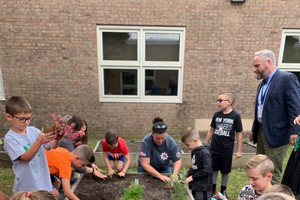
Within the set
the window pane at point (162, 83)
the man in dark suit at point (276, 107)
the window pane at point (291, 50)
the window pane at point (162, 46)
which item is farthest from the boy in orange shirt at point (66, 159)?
the window pane at point (291, 50)

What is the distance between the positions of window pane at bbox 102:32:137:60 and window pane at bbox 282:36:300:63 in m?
4.61

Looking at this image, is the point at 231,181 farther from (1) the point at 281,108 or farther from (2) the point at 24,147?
(2) the point at 24,147

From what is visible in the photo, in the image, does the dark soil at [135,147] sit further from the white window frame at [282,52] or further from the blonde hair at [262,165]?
the white window frame at [282,52]

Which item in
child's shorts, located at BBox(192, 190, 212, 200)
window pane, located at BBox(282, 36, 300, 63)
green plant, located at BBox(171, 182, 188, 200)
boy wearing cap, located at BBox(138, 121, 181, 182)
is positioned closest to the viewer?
green plant, located at BBox(171, 182, 188, 200)

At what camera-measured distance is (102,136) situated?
236 inches

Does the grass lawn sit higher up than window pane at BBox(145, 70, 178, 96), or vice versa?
window pane at BBox(145, 70, 178, 96)

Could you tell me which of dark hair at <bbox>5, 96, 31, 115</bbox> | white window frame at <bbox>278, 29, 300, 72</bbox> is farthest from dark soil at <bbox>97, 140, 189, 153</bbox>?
white window frame at <bbox>278, 29, 300, 72</bbox>

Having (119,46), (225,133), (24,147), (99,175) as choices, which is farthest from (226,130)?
(119,46)

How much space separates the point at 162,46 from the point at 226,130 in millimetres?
3451

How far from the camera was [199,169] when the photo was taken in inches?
96.7

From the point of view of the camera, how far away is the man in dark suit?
99.7 inches

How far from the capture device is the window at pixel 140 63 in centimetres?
555

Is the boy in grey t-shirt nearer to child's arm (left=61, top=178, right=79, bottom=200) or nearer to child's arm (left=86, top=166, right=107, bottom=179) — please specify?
child's arm (left=61, top=178, right=79, bottom=200)

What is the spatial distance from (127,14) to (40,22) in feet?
7.96
